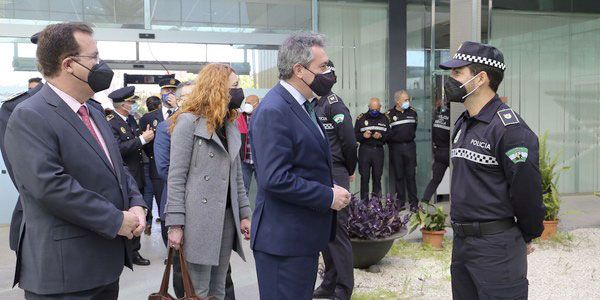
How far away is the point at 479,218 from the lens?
10.5ft

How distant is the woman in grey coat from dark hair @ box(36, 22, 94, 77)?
4.03 feet

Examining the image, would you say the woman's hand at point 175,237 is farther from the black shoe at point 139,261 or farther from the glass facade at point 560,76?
the glass facade at point 560,76

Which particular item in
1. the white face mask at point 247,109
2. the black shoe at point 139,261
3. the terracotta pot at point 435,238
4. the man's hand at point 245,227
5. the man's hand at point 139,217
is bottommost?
the black shoe at point 139,261

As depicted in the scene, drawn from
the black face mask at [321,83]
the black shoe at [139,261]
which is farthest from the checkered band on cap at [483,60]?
the black shoe at [139,261]

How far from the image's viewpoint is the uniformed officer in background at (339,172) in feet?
16.7

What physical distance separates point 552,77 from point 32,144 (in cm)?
1122

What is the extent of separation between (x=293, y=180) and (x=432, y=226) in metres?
4.58

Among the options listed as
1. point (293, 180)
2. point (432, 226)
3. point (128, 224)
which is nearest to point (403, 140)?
point (432, 226)

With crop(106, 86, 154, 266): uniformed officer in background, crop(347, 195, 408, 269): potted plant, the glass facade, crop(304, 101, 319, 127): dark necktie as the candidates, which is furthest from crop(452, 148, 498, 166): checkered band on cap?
the glass facade

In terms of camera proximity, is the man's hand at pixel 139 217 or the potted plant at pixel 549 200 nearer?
the man's hand at pixel 139 217

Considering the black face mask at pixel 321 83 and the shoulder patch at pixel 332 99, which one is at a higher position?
the black face mask at pixel 321 83

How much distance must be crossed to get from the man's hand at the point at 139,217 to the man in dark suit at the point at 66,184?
0.01 m

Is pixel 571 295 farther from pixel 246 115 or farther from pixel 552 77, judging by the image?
pixel 552 77

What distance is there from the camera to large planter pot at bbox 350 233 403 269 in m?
5.96
